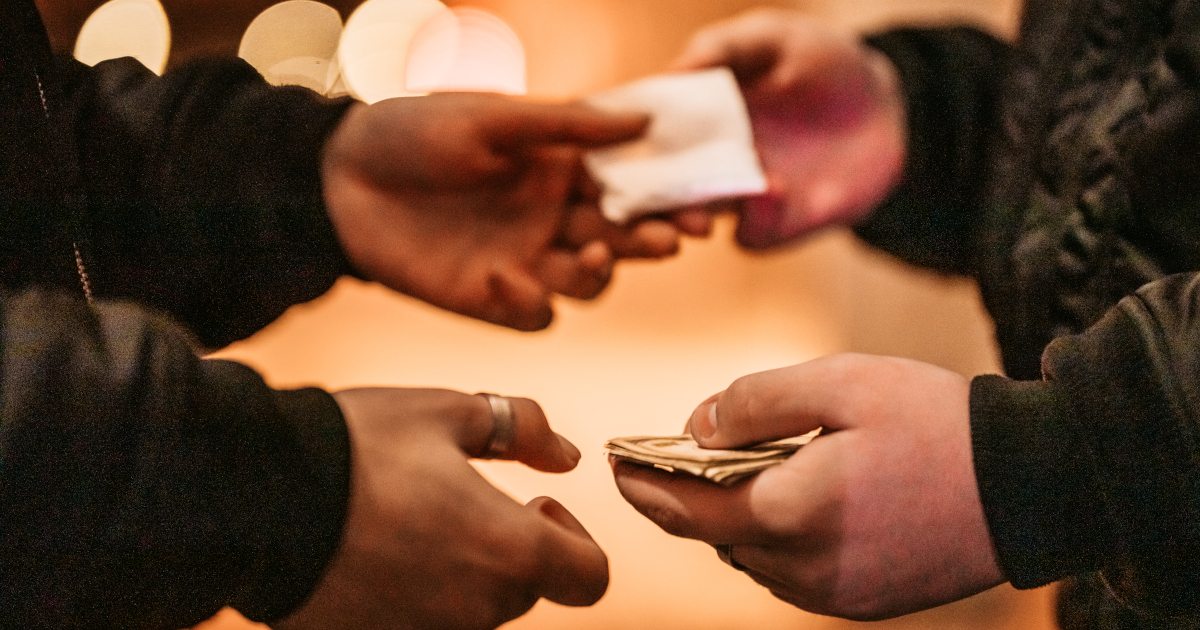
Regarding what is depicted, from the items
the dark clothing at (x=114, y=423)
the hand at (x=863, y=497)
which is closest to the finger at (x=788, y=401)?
the hand at (x=863, y=497)

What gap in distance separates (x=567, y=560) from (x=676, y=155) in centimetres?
34

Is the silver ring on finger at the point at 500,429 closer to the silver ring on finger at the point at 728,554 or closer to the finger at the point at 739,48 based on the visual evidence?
the silver ring on finger at the point at 728,554

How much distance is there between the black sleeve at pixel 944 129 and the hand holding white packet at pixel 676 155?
0.25 metres

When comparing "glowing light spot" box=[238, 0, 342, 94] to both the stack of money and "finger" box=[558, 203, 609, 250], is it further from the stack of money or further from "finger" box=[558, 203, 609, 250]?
the stack of money

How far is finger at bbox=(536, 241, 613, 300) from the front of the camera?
0.60 m

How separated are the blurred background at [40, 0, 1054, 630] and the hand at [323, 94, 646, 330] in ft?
0.13

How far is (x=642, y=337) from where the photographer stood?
2.30 feet

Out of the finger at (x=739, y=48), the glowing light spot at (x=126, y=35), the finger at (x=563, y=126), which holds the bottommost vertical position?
the finger at (x=563, y=126)

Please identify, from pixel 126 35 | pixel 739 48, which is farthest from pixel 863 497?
pixel 126 35

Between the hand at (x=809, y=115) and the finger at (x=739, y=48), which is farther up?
the finger at (x=739, y=48)

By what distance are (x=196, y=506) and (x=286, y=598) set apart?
0.23 ft

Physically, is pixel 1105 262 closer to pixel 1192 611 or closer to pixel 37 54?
pixel 1192 611

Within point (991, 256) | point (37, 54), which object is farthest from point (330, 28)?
point (991, 256)

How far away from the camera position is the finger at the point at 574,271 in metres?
0.60
